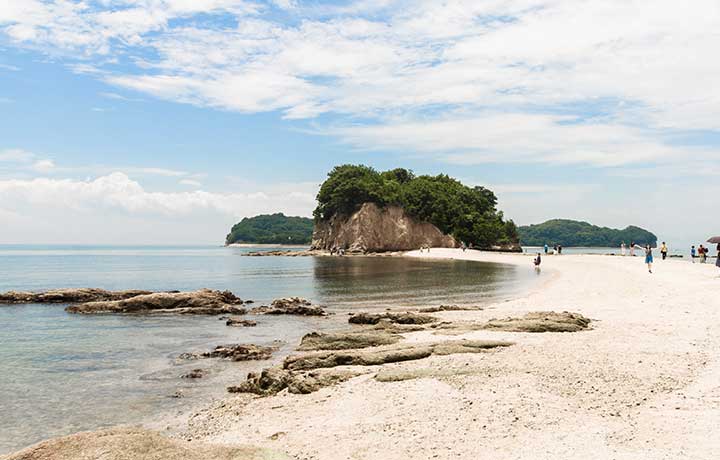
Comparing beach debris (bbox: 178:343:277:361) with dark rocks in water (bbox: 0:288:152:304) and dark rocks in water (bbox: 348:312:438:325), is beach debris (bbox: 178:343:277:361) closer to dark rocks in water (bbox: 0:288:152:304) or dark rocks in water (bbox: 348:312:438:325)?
dark rocks in water (bbox: 348:312:438:325)

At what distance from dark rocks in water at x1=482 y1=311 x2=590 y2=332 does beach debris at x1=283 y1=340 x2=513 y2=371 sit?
10.9 feet

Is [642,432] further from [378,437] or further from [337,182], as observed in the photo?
[337,182]

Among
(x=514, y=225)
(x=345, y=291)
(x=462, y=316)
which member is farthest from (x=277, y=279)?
(x=514, y=225)

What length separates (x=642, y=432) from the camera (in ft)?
25.6

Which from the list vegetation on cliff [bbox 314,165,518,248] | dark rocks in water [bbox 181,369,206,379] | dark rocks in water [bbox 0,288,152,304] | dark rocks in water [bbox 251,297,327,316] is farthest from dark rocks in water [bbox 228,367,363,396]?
vegetation on cliff [bbox 314,165,518,248]

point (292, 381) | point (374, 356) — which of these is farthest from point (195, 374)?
point (374, 356)

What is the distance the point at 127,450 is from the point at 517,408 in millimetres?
6356

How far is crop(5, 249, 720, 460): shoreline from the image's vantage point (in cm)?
765

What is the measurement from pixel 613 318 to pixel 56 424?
18.7 meters

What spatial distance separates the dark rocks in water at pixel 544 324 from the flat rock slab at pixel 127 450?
39.4ft

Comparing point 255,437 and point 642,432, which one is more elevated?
point 642,432

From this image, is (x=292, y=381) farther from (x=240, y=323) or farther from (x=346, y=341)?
(x=240, y=323)

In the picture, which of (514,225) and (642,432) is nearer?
(642,432)

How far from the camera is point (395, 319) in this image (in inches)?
843
